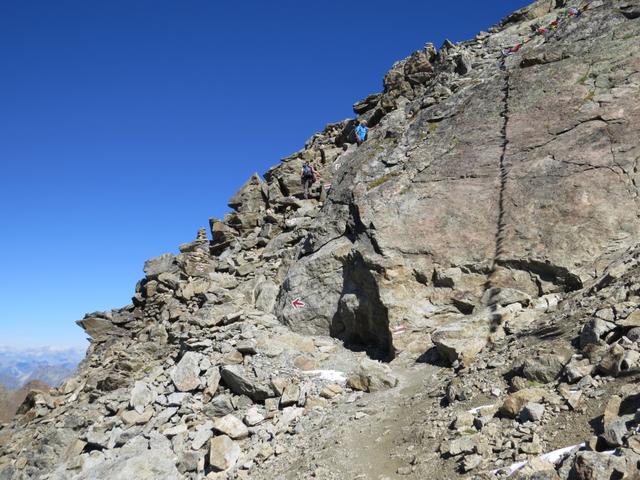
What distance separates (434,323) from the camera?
561 inches

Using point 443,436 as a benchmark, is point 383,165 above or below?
above

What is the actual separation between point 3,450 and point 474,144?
2309 cm

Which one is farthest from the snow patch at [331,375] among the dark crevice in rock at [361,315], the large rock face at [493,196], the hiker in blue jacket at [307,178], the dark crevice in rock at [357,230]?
the hiker in blue jacket at [307,178]

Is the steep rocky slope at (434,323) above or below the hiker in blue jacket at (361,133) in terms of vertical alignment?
below

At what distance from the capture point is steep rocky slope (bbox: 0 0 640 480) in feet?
25.3

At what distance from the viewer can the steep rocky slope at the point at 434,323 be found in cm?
772

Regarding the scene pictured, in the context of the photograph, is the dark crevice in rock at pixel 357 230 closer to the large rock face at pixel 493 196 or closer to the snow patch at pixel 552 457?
the large rock face at pixel 493 196

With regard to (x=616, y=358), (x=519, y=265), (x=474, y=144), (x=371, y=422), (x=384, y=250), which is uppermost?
(x=474, y=144)

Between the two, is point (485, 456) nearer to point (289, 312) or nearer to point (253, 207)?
point (289, 312)

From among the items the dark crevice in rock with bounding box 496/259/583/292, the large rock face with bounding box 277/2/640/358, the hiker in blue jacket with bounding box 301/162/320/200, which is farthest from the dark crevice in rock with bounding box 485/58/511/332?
the hiker in blue jacket with bounding box 301/162/320/200

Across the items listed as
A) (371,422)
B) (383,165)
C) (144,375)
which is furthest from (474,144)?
(144,375)

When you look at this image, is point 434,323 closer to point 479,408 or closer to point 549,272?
point 549,272

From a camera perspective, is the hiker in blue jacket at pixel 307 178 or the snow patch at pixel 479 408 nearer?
the snow patch at pixel 479 408

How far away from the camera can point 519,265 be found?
13742 mm
